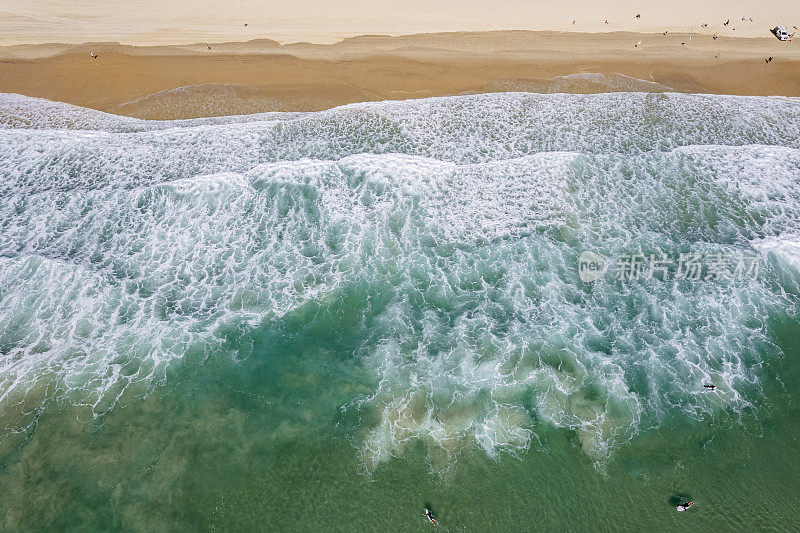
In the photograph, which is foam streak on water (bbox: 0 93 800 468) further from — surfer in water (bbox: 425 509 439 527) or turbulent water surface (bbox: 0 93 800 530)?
surfer in water (bbox: 425 509 439 527)

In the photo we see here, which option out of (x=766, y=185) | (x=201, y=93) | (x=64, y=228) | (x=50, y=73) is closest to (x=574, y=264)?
(x=766, y=185)

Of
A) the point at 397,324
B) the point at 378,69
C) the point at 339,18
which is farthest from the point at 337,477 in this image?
the point at 339,18

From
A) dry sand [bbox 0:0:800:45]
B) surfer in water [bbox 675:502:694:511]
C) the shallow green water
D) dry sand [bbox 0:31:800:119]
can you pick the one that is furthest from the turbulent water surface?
dry sand [bbox 0:0:800:45]

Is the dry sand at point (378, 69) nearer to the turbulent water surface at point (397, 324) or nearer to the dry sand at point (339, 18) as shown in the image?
the dry sand at point (339, 18)

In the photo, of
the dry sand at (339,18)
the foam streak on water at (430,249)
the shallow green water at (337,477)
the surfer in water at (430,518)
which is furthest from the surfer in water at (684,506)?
the dry sand at (339,18)

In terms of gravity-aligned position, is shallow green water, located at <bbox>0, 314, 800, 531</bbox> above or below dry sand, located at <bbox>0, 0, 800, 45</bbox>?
below

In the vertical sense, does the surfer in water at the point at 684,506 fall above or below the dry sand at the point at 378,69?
below
